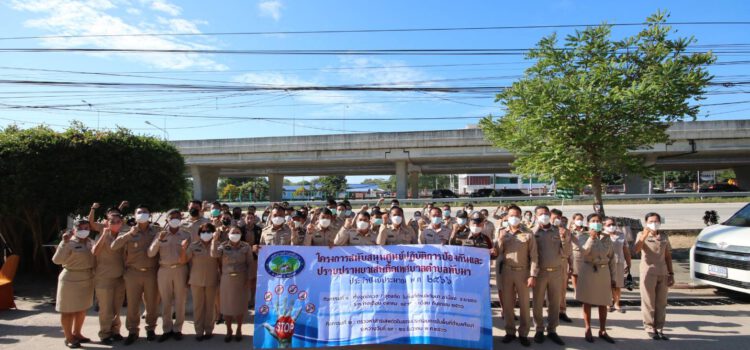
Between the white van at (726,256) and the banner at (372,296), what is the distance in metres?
4.92

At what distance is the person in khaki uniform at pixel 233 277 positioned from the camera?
5.59 metres

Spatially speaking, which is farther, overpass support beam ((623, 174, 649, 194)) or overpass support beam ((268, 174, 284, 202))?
overpass support beam ((268, 174, 284, 202))

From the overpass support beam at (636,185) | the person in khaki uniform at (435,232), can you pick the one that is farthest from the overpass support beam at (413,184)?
the person in khaki uniform at (435,232)

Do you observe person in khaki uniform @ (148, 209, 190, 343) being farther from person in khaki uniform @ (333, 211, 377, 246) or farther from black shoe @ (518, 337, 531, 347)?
black shoe @ (518, 337, 531, 347)

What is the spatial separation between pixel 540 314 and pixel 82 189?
29.7 feet

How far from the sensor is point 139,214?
5.77 metres

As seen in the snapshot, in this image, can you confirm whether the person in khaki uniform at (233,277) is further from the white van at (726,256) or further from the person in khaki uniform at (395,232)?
the white van at (726,256)

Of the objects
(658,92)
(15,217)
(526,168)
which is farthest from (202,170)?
(658,92)

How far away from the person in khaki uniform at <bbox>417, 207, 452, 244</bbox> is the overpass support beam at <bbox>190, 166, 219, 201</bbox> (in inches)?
1249

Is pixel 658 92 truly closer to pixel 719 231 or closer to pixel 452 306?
pixel 719 231

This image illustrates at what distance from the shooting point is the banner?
498cm

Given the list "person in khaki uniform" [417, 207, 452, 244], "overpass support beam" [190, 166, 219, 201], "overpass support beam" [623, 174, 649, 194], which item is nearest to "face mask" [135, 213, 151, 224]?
"person in khaki uniform" [417, 207, 452, 244]

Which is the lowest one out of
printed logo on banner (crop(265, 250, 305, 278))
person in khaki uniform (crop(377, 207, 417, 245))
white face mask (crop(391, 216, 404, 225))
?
printed logo on banner (crop(265, 250, 305, 278))

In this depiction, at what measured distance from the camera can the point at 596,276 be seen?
5.68 meters
